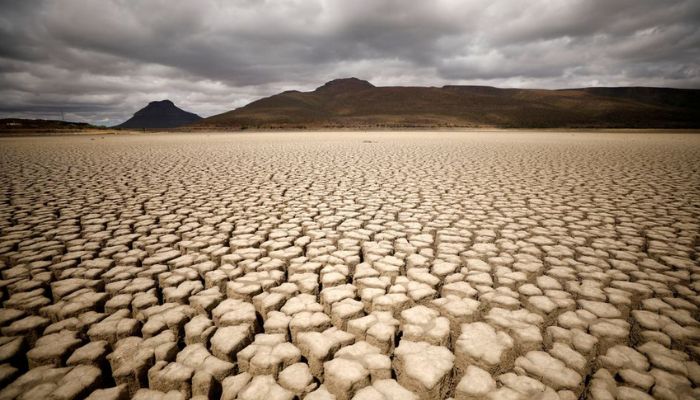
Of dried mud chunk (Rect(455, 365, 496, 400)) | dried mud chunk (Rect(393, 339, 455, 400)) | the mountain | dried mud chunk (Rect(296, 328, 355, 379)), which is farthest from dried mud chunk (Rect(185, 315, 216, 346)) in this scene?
the mountain

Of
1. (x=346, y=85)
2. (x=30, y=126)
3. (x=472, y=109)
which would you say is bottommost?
(x=30, y=126)

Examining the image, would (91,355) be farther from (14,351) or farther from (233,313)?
(233,313)

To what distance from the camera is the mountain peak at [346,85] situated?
310 feet

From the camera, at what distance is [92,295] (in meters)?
1.74

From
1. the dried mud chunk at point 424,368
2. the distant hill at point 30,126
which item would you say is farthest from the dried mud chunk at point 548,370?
the distant hill at point 30,126

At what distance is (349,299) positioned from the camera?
168cm

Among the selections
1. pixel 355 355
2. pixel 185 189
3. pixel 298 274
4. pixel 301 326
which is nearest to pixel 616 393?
pixel 355 355

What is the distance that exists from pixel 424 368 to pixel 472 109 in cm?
6636

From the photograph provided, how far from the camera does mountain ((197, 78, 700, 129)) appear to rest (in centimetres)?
4684

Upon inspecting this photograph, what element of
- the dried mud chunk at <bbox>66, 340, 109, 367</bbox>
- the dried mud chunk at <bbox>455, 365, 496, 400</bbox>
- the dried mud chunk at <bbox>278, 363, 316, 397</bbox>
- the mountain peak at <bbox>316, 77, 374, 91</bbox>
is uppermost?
the mountain peak at <bbox>316, 77, 374, 91</bbox>

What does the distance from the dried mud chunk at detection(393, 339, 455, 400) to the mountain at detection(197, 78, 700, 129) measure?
4014 cm

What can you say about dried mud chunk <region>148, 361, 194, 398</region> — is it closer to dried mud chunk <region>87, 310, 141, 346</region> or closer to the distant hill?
dried mud chunk <region>87, 310, 141, 346</region>

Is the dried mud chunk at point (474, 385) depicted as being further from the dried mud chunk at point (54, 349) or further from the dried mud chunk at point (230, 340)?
the dried mud chunk at point (54, 349)

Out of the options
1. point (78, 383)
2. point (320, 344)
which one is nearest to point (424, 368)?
point (320, 344)
